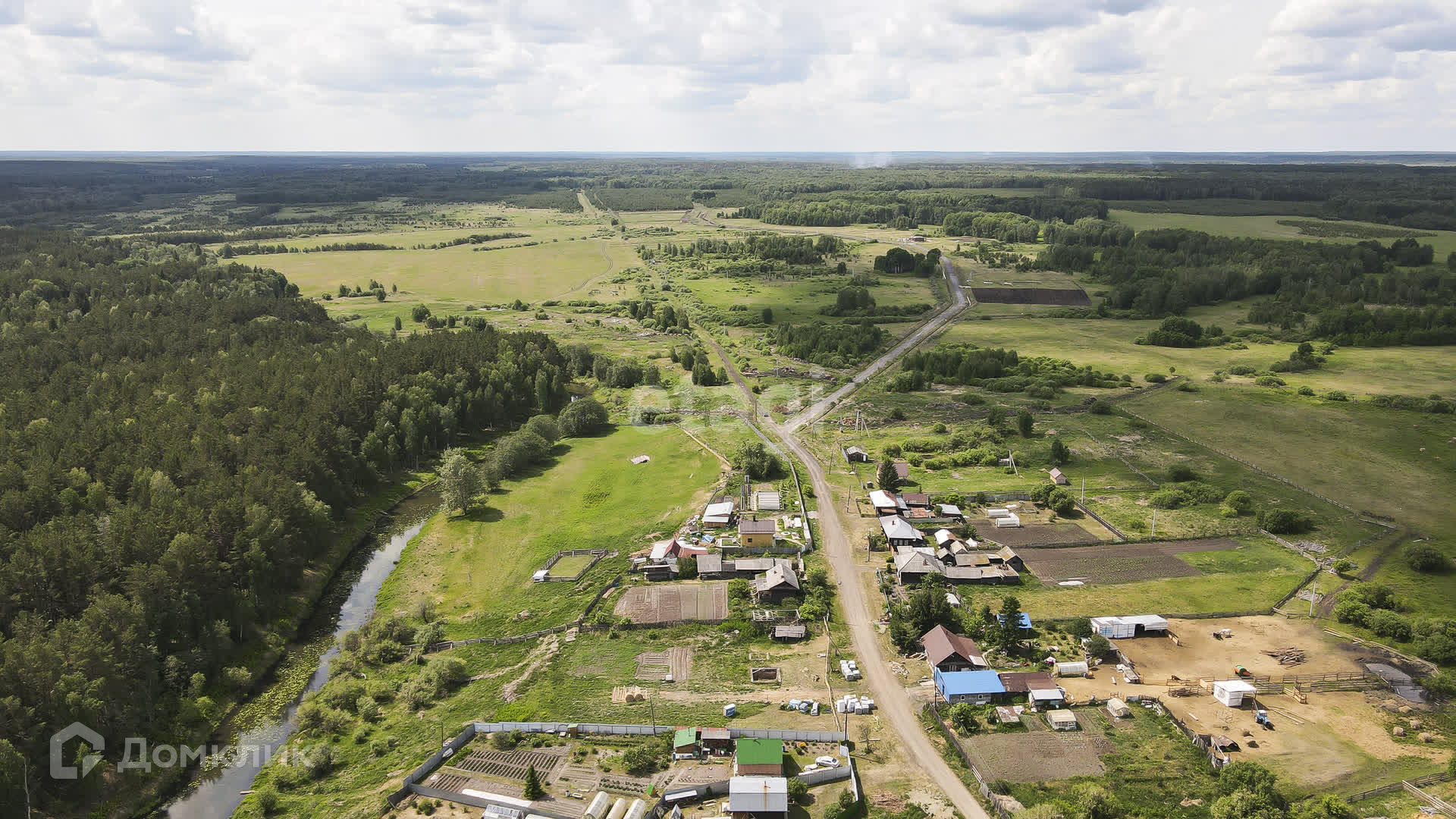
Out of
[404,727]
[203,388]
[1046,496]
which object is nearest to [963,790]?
[404,727]

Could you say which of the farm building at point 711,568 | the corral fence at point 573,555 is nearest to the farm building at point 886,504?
the farm building at point 711,568

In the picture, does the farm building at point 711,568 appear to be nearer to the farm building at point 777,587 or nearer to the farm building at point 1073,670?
the farm building at point 777,587

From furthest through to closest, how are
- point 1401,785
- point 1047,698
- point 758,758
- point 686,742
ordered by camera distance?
point 1047,698 < point 686,742 < point 758,758 < point 1401,785

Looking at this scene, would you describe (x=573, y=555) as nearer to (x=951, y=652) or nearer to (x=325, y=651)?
(x=325, y=651)

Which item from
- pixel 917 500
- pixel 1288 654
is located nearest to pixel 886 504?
pixel 917 500

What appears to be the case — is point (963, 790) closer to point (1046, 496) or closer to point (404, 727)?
point (404, 727)

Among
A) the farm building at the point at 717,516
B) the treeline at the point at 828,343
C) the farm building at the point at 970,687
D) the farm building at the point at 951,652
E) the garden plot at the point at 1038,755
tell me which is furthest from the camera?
the treeline at the point at 828,343
